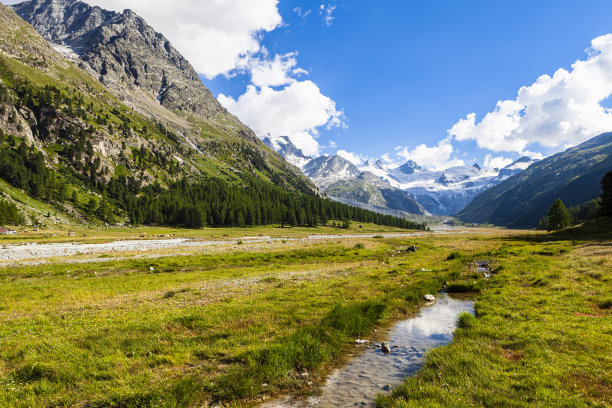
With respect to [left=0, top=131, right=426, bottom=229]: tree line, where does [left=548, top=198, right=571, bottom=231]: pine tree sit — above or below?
below

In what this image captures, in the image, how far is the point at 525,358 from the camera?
995cm

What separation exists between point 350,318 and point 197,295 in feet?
41.1

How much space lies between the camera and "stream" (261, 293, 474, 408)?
27.6 ft

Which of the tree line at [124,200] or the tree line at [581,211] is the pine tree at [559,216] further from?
the tree line at [124,200]

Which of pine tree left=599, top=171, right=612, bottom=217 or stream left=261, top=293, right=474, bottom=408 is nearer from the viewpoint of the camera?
stream left=261, top=293, right=474, bottom=408

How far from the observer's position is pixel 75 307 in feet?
59.3

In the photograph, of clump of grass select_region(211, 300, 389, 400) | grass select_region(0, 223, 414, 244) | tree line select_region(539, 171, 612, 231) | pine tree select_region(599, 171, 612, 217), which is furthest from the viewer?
grass select_region(0, 223, 414, 244)

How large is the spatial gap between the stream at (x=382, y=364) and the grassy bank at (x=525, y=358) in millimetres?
840

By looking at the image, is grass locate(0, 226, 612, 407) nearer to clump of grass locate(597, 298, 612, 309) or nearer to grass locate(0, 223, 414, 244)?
clump of grass locate(597, 298, 612, 309)

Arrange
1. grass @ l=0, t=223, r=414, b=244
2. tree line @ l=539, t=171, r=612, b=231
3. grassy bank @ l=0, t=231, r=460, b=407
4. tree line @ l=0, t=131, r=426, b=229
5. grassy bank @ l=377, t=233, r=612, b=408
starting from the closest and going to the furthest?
grassy bank @ l=377, t=233, r=612, b=408, grassy bank @ l=0, t=231, r=460, b=407, tree line @ l=539, t=171, r=612, b=231, grass @ l=0, t=223, r=414, b=244, tree line @ l=0, t=131, r=426, b=229

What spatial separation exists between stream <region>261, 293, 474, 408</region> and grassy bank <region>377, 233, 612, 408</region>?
2.76 ft

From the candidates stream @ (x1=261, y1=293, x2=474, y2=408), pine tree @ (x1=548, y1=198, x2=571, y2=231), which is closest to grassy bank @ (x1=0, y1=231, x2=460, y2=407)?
stream @ (x1=261, y1=293, x2=474, y2=408)

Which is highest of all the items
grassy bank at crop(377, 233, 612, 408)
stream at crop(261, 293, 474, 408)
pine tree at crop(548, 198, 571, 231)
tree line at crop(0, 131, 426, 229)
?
tree line at crop(0, 131, 426, 229)

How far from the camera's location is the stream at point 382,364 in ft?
27.6
